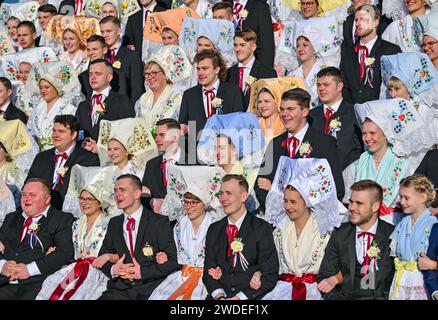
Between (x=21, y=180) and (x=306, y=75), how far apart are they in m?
3.25

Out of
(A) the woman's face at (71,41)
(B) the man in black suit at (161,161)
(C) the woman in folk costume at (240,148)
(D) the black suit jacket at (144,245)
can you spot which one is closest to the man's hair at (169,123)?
(B) the man in black suit at (161,161)

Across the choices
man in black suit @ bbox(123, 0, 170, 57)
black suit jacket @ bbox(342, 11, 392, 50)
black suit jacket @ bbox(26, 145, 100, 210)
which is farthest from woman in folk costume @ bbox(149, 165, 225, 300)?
man in black suit @ bbox(123, 0, 170, 57)

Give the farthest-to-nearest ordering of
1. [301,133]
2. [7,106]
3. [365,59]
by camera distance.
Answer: [7,106] → [365,59] → [301,133]

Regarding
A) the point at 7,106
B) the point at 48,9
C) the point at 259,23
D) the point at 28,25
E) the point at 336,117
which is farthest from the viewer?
the point at 48,9

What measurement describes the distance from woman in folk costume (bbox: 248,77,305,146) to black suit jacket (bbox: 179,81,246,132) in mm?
498

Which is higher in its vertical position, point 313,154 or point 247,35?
point 247,35

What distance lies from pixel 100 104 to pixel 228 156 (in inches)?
94.4

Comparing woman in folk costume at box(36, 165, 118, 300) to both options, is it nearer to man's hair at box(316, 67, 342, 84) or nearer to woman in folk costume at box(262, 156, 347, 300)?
woman in folk costume at box(262, 156, 347, 300)

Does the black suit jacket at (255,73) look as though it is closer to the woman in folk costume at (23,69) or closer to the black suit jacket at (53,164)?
the black suit jacket at (53,164)

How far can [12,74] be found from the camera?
14961 mm

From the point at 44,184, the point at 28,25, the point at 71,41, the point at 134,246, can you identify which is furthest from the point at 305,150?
the point at 28,25

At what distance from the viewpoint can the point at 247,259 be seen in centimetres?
1031

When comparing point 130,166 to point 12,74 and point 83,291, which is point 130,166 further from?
point 12,74

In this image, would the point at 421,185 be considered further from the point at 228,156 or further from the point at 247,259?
the point at 228,156
